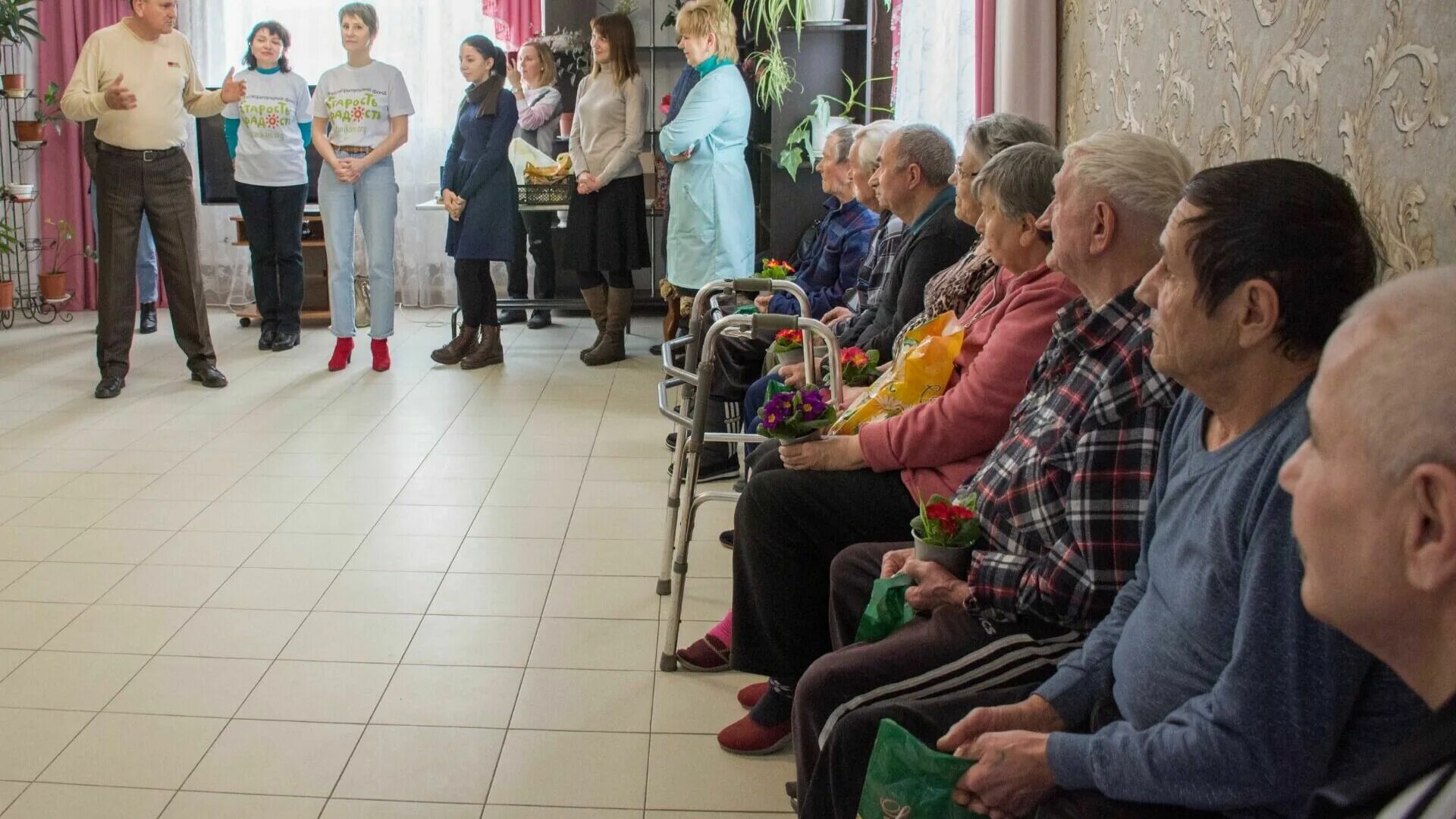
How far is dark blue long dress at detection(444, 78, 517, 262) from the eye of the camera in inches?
236

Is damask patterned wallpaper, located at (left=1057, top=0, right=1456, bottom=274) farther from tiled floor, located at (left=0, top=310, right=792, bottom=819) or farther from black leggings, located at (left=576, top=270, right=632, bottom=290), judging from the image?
black leggings, located at (left=576, top=270, right=632, bottom=290)

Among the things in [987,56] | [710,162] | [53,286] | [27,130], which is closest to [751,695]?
[987,56]

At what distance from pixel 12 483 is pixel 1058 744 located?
390 cm

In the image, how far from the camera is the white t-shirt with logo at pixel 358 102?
19.2ft

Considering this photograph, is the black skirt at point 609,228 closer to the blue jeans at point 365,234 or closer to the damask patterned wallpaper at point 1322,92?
the blue jeans at point 365,234

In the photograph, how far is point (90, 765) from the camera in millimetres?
2385

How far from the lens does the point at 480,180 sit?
6.00 metres

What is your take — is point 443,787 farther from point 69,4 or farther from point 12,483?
point 69,4

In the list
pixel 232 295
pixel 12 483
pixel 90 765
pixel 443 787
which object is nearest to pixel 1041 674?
pixel 443 787

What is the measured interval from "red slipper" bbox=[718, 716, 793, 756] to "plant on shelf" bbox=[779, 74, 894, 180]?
11.3ft

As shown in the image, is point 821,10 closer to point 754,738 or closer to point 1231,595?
point 754,738

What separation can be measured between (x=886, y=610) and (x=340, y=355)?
4.71m

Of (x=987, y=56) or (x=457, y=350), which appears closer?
(x=987, y=56)

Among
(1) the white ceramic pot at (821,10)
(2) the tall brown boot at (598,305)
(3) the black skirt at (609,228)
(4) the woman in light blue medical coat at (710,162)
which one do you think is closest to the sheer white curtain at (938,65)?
(1) the white ceramic pot at (821,10)
